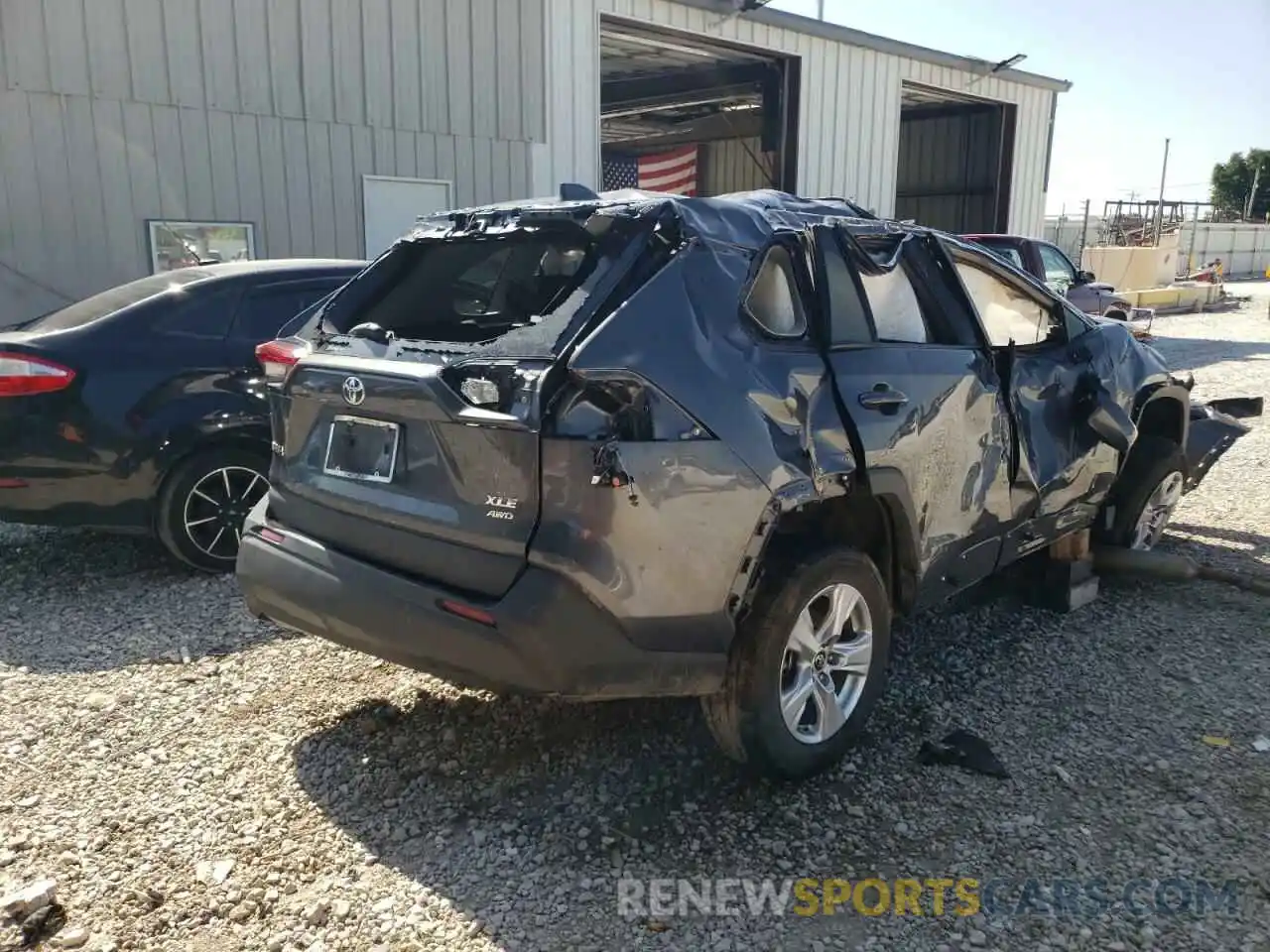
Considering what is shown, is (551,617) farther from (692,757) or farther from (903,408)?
(903,408)

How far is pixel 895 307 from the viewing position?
146 inches

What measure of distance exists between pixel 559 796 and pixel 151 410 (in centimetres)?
312

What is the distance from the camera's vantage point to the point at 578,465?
2695 millimetres

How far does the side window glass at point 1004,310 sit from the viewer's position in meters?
4.20

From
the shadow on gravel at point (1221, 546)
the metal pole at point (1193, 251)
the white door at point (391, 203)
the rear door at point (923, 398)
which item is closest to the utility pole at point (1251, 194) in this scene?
the metal pole at point (1193, 251)

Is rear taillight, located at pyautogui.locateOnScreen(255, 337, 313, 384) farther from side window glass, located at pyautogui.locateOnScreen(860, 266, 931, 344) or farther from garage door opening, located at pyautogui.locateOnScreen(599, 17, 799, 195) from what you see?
garage door opening, located at pyautogui.locateOnScreen(599, 17, 799, 195)

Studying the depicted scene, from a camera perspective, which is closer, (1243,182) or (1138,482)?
(1138,482)

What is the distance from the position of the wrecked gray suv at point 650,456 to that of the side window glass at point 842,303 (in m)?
0.01

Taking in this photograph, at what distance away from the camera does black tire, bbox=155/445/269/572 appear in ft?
16.9

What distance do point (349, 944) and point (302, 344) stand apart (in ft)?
6.36

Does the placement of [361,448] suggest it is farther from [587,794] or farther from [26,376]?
[26,376]

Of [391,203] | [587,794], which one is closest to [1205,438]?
[587,794]

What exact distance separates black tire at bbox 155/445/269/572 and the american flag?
55.6ft

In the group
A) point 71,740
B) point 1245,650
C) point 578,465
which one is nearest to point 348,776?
point 71,740
